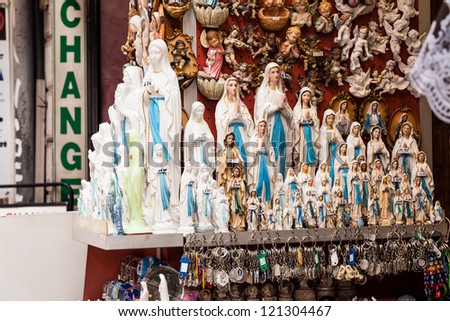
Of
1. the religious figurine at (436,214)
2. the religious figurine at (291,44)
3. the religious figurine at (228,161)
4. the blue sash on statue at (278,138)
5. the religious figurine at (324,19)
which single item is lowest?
the religious figurine at (436,214)

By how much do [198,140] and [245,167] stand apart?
43 centimetres

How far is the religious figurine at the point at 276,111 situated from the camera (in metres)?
6.91

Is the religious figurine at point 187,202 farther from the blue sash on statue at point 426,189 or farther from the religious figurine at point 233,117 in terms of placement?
the blue sash on statue at point 426,189

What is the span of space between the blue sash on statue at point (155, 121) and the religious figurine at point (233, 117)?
51cm

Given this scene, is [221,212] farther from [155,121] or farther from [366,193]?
[366,193]

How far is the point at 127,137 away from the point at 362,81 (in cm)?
213

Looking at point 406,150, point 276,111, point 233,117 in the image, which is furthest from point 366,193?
point 233,117

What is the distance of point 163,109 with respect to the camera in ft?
21.5

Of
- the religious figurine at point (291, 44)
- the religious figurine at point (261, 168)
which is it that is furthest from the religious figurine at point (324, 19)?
the religious figurine at point (261, 168)

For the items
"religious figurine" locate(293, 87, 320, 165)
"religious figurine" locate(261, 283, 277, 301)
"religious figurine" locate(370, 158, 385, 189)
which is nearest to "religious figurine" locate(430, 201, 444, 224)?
"religious figurine" locate(370, 158, 385, 189)

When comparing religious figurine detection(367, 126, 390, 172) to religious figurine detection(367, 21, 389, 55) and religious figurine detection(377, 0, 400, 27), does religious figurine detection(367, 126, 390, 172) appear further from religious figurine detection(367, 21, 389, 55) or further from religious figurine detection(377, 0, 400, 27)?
religious figurine detection(377, 0, 400, 27)

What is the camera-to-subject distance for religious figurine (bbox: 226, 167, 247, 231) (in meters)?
6.58

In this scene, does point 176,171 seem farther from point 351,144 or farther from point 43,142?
point 43,142

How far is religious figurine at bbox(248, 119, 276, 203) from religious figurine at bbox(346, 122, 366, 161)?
76cm
